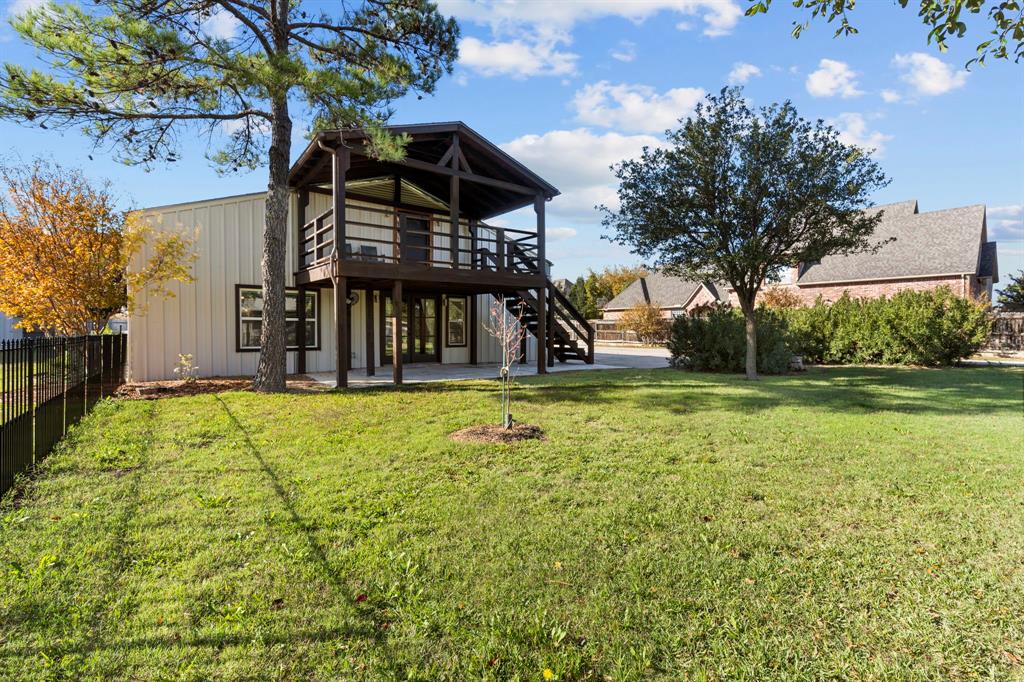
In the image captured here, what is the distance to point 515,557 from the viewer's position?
3.30 m

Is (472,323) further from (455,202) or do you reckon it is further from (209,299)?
(209,299)

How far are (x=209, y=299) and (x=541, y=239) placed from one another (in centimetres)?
784

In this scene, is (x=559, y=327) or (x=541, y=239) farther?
(x=559, y=327)

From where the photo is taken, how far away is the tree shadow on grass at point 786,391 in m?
8.55

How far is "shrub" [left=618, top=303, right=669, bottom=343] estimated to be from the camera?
30031mm

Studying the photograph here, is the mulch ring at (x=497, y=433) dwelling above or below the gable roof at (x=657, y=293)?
below

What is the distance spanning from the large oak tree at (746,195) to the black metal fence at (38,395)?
424 inches

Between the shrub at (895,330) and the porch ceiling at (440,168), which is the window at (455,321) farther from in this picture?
the shrub at (895,330)

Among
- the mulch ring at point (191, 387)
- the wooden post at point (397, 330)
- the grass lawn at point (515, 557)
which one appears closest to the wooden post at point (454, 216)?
the wooden post at point (397, 330)

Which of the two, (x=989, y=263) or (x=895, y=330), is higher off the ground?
(x=989, y=263)

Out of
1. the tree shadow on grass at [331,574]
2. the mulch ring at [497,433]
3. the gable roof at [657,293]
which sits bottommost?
the tree shadow on grass at [331,574]

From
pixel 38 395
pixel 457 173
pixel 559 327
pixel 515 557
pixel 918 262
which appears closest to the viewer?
pixel 515 557

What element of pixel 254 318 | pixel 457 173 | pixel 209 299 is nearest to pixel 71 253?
pixel 209 299

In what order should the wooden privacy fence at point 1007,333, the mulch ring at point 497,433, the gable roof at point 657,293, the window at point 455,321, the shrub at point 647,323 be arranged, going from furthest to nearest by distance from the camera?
the gable roof at point 657,293
the shrub at point 647,323
the wooden privacy fence at point 1007,333
the window at point 455,321
the mulch ring at point 497,433
